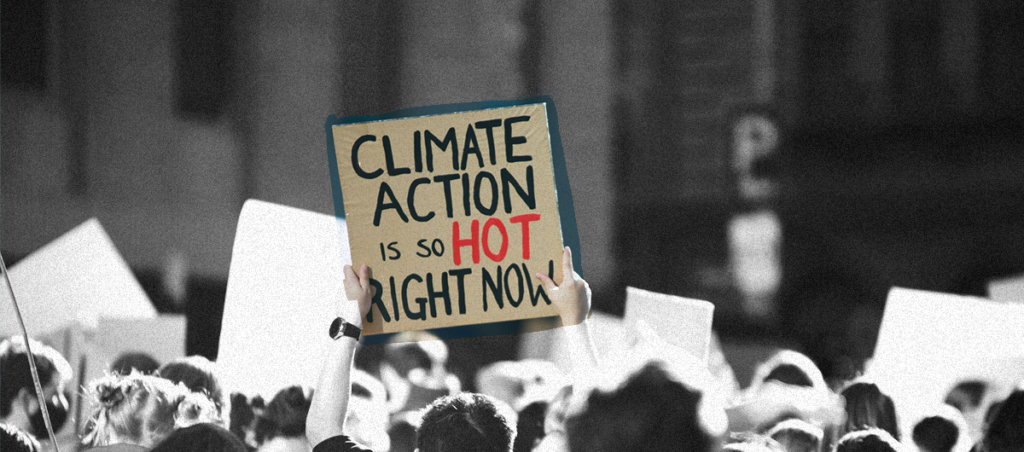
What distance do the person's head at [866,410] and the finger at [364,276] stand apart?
1398 millimetres

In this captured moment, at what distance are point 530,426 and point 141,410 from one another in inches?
47.9

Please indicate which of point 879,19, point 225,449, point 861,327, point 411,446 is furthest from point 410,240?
point 879,19

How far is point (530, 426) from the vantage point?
7.91 ft

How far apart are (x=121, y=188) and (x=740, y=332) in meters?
1.96

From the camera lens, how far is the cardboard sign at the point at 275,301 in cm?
252

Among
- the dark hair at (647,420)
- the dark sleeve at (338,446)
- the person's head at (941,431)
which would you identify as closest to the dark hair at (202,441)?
the dark sleeve at (338,446)

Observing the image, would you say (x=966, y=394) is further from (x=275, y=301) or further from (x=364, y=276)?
(x=275, y=301)

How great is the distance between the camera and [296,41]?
256cm

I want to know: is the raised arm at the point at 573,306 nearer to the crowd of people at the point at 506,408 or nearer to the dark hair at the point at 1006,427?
the crowd of people at the point at 506,408

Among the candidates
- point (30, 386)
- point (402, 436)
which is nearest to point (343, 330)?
point (402, 436)

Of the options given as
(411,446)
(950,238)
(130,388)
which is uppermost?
(950,238)

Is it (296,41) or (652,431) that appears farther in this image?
(296,41)

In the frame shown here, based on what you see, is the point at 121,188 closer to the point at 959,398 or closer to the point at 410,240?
the point at 410,240

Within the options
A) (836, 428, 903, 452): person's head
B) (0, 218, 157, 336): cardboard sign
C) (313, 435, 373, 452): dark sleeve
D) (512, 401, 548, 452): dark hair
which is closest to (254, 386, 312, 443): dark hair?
(313, 435, 373, 452): dark sleeve
